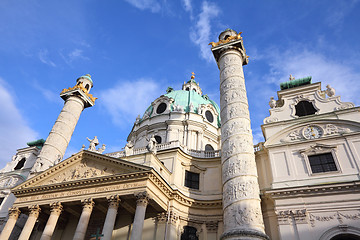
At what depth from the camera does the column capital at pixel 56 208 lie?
1856 cm

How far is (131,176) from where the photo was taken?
1762cm

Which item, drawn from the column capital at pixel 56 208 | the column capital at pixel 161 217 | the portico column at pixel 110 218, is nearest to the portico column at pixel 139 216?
the portico column at pixel 110 218

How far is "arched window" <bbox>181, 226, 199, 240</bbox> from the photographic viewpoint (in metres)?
19.2

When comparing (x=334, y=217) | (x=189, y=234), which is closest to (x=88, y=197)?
(x=189, y=234)

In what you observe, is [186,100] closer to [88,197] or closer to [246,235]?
[88,197]

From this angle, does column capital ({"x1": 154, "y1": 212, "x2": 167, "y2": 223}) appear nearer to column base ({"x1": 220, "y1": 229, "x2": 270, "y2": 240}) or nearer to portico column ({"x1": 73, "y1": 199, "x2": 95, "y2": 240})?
portico column ({"x1": 73, "y1": 199, "x2": 95, "y2": 240})

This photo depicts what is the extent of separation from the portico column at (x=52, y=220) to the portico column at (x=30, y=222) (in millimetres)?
1404

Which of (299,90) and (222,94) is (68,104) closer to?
(222,94)

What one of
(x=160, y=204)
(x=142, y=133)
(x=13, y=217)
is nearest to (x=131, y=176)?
(x=160, y=204)

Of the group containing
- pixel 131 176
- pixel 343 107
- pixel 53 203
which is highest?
pixel 343 107

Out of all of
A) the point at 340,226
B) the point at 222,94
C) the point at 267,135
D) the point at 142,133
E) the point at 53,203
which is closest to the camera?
the point at 340,226

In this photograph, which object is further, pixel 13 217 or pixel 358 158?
pixel 13 217

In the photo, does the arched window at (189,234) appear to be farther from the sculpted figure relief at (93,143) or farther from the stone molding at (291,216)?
the sculpted figure relief at (93,143)

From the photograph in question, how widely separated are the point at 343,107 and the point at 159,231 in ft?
52.6
